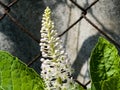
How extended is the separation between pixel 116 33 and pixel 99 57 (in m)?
0.56

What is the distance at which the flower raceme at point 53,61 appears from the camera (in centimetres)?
89

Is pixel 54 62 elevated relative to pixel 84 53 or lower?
lower

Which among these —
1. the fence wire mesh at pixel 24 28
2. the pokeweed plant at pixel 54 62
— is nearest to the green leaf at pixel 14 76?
the pokeweed plant at pixel 54 62

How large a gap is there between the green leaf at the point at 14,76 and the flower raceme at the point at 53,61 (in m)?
0.04

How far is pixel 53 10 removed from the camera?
1460 millimetres

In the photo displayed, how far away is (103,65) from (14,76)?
0.61 ft

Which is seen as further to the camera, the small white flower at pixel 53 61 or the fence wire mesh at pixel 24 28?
the fence wire mesh at pixel 24 28

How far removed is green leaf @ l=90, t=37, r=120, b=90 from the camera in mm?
915

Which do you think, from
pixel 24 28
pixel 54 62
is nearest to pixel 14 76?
pixel 54 62

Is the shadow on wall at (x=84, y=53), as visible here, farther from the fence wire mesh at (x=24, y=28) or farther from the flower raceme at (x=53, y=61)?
the flower raceme at (x=53, y=61)

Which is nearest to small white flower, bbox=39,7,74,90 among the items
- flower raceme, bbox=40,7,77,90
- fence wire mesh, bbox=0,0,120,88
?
flower raceme, bbox=40,7,77,90

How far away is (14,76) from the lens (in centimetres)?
96

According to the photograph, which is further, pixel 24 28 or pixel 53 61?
pixel 24 28

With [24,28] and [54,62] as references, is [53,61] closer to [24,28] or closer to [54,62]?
[54,62]
